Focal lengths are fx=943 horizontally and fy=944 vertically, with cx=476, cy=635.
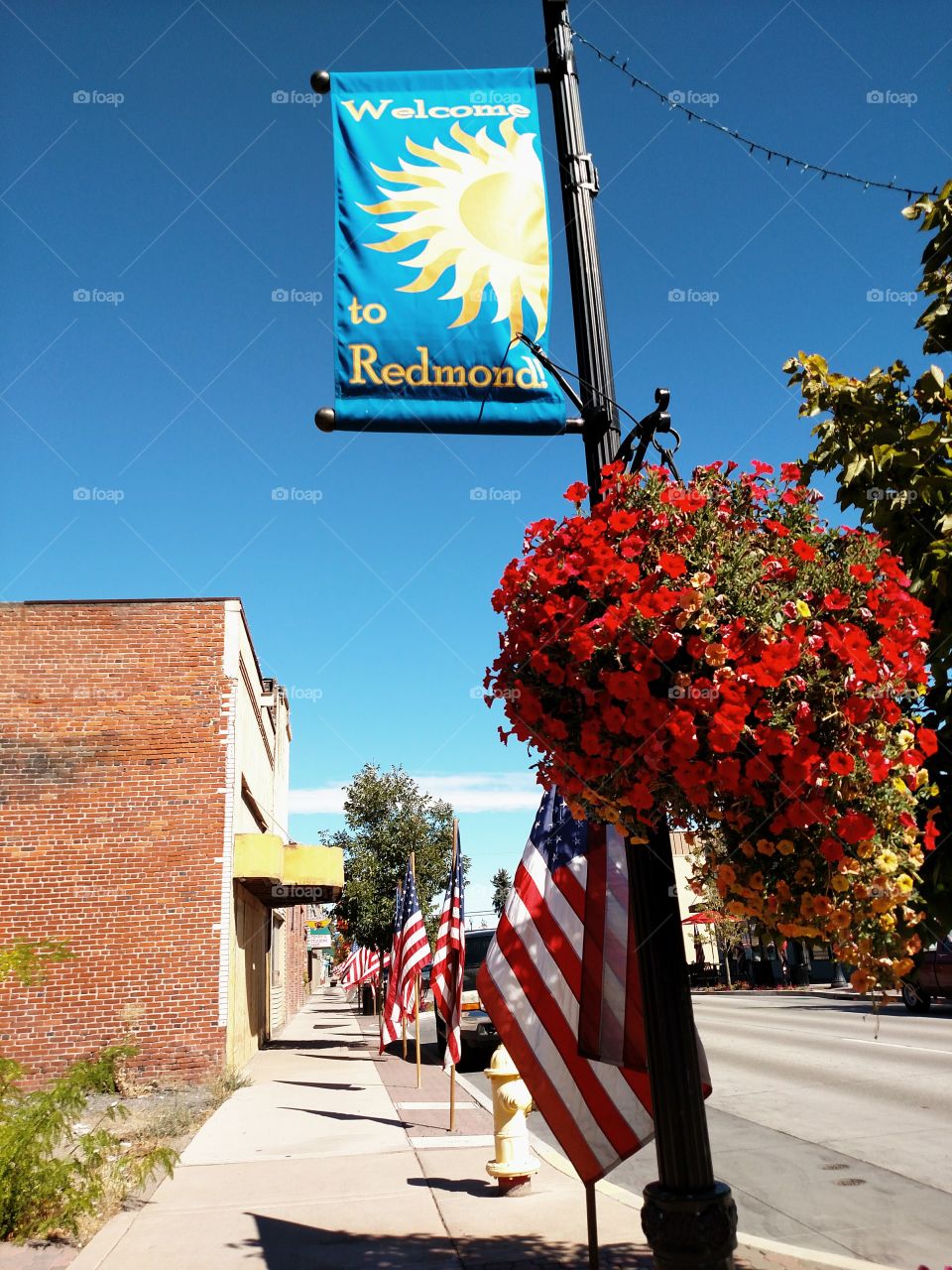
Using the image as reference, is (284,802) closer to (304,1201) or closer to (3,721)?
(3,721)

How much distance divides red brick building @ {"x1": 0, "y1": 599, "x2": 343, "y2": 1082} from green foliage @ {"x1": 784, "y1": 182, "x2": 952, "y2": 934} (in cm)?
1150

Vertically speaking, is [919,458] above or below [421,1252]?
above

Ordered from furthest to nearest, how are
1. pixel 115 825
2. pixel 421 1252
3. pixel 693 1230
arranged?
pixel 115 825, pixel 421 1252, pixel 693 1230

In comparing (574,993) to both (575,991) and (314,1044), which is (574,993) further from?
(314,1044)

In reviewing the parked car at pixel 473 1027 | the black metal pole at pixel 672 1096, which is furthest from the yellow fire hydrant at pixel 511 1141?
the parked car at pixel 473 1027

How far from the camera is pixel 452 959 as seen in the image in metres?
10.6

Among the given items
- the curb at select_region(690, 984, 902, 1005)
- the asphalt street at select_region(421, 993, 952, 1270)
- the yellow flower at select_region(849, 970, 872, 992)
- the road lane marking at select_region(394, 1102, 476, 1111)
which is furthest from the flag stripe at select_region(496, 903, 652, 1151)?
the curb at select_region(690, 984, 902, 1005)

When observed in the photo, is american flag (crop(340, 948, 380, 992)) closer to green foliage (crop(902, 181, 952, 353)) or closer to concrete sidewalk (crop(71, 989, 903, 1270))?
concrete sidewalk (crop(71, 989, 903, 1270))

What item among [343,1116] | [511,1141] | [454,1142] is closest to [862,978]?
[511,1141]

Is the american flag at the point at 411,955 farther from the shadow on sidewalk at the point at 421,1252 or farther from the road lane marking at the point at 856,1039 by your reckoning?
the shadow on sidewalk at the point at 421,1252

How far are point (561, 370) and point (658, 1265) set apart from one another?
3540 millimetres

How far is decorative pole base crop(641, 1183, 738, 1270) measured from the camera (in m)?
3.21

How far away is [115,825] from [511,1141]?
880cm

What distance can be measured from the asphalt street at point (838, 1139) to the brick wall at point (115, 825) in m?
4.90
